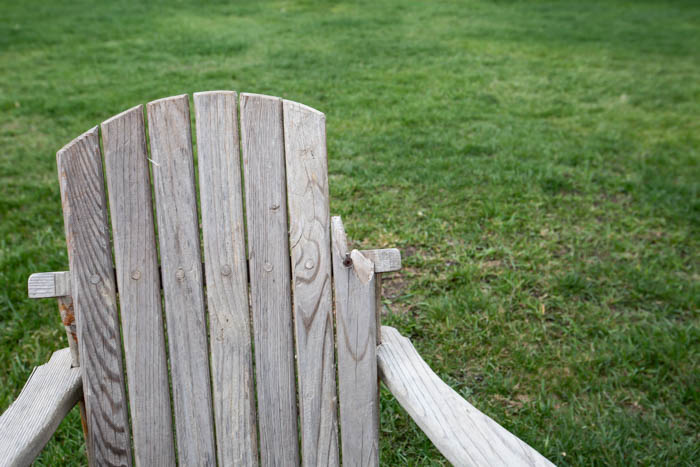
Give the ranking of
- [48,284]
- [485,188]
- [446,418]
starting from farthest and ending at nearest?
1. [485,188]
2. [48,284]
3. [446,418]

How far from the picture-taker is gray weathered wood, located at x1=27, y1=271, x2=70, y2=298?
130 cm

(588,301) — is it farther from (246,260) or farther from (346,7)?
(346,7)

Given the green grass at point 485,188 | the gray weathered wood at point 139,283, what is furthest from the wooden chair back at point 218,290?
the green grass at point 485,188

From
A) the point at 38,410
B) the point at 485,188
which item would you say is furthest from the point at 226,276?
the point at 485,188

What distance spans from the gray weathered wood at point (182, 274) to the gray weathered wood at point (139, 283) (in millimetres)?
24

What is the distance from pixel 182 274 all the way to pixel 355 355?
451 millimetres

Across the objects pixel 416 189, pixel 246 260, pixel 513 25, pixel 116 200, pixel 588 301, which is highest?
pixel 513 25

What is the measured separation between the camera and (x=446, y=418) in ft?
3.98

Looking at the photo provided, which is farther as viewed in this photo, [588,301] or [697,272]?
[697,272]

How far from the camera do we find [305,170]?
137 cm

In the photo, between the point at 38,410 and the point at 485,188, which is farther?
the point at 485,188

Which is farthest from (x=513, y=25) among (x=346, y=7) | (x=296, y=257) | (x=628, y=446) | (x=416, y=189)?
Result: (x=296, y=257)

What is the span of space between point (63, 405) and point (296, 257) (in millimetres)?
600

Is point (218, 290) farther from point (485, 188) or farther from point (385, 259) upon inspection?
point (485, 188)
